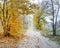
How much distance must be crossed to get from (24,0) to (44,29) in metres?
0.72

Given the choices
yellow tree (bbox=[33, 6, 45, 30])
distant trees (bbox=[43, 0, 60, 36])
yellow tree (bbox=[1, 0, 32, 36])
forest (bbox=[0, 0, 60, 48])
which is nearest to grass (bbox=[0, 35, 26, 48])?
forest (bbox=[0, 0, 60, 48])

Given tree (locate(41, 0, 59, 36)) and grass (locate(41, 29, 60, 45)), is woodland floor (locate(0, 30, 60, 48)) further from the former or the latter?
tree (locate(41, 0, 59, 36))

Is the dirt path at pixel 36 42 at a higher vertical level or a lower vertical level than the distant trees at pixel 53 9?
lower

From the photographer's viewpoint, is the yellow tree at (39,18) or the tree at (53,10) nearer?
the yellow tree at (39,18)

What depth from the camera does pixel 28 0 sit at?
116 inches

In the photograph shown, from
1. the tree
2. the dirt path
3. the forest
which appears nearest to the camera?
the dirt path

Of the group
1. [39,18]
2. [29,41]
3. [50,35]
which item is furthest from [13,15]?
[50,35]

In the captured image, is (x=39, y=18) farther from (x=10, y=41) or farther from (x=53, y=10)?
(x=10, y=41)

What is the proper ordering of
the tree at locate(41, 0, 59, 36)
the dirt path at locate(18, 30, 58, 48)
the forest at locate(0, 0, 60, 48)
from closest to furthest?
the dirt path at locate(18, 30, 58, 48) < the forest at locate(0, 0, 60, 48) < the tree at locate(41, 0, 59, 36)

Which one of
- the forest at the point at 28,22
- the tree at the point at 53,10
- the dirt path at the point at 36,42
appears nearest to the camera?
the dirt path at the point at 36,42

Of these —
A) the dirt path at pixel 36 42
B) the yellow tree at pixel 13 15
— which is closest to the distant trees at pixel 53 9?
the dirt path at pixel 36 42

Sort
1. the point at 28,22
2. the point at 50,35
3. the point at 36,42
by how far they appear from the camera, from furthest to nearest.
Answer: the point at 50,35 < the point at 28,22 < the point at 36,42

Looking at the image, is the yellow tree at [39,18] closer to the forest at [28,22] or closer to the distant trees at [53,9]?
the forest at [28,22]

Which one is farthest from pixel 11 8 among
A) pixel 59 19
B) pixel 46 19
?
pixel 59 19
